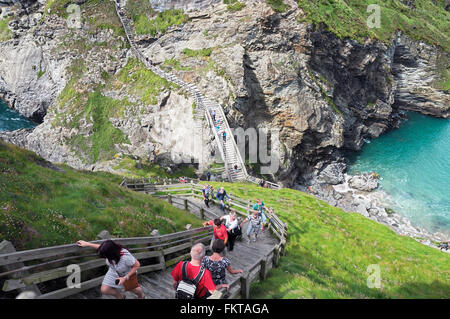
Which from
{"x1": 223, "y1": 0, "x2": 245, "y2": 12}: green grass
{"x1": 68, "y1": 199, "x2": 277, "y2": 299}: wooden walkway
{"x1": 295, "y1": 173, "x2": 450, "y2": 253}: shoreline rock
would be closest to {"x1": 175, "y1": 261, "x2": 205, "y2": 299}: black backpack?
{"x1": 68, "y1": 199, "x2": 277, "y2": 299}: wooden walkway

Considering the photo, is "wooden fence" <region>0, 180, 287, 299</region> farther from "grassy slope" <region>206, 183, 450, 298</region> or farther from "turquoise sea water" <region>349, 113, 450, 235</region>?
"turquoise sea water" <region>349, 113, 450, 235</region>

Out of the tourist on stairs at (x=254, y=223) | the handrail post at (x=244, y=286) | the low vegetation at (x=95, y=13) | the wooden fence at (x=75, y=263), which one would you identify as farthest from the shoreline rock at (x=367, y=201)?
the low vegetation at (x=95, y=13)

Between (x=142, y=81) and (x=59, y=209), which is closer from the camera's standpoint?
(x=59, y=209)

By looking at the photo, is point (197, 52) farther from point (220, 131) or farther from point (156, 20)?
point (220, 131)

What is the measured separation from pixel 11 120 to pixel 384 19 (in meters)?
110

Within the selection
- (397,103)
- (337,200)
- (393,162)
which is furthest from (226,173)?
(397,103)

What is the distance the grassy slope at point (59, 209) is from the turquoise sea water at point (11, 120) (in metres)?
54.4

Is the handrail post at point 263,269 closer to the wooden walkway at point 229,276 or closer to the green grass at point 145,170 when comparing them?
the wooden walkway at point 229,276

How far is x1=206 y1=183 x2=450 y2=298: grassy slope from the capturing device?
8258mm

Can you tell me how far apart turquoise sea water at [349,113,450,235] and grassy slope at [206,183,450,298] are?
89.7ft

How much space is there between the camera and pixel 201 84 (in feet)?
129

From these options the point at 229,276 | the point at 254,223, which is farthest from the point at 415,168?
the point at 229,276

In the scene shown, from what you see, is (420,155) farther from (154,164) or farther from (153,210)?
(153,210)

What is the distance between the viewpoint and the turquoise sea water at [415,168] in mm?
39781
